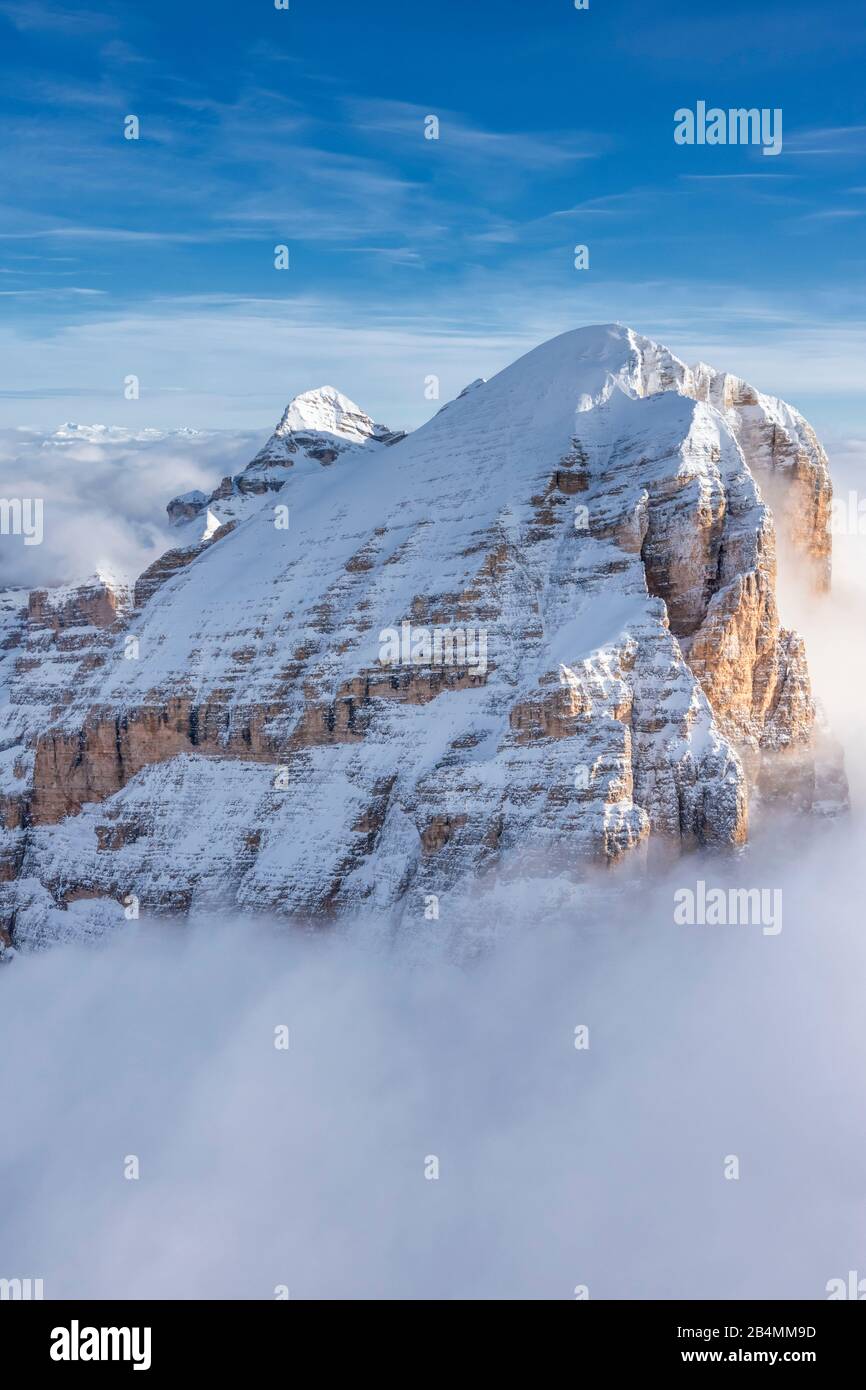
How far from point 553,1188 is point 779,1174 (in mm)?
20273

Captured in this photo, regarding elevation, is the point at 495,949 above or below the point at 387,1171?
above

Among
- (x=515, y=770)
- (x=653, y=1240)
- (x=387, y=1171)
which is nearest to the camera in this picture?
(x=653, y=1240)

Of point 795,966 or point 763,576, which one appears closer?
point 795,966

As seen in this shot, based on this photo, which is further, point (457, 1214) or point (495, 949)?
point (495, 949)

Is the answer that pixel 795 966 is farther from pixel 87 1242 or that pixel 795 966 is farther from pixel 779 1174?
pixel 87 1242

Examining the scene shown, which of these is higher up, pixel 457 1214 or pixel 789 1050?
pixel 789 1050

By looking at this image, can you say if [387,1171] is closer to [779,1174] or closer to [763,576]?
[779,1174]

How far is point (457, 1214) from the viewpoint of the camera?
550 ft

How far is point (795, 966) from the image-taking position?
185 meters

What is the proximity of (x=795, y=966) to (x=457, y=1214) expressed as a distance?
43.1 metres

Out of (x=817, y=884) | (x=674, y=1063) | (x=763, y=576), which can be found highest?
(x=763, y=576)

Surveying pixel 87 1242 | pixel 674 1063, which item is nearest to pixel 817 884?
pixel 674 1063

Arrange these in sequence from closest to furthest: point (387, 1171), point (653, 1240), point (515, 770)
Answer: point (653, 1240), point (387, 1171), point (515, 770)

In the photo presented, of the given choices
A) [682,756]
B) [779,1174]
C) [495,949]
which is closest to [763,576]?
[682,756]
